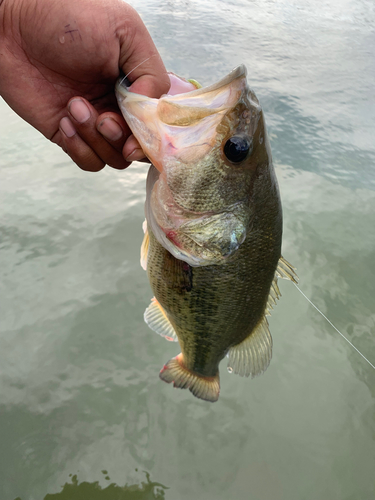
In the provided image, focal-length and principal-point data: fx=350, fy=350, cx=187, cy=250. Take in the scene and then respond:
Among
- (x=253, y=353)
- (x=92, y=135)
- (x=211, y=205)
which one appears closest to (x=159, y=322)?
(x=253, y=353)

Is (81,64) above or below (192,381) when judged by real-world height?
above

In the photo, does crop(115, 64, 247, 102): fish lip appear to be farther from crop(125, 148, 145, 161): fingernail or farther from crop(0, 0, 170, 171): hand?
crop(125, 148, 145, 161): fingernail

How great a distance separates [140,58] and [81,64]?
0.25m

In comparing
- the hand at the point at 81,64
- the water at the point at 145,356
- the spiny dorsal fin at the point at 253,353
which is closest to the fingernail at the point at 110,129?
the hand at the point at 81,64

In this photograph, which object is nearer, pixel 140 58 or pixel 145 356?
pixel 140 58

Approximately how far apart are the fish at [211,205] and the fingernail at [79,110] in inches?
6.0

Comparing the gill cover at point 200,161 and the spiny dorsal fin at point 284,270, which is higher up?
the gill cover at point 200,161

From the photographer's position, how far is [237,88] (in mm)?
1106

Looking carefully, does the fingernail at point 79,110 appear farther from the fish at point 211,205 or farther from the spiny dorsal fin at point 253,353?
the spiny dorsal fin at point 253,353

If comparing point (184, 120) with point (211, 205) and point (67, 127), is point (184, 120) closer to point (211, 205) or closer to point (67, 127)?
point (211, 205)

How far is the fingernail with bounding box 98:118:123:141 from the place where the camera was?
4.49 ft

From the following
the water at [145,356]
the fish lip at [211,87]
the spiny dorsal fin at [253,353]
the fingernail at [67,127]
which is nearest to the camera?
the fish lip at [211,87]

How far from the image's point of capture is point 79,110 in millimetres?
1388

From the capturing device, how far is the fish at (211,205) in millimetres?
1146
